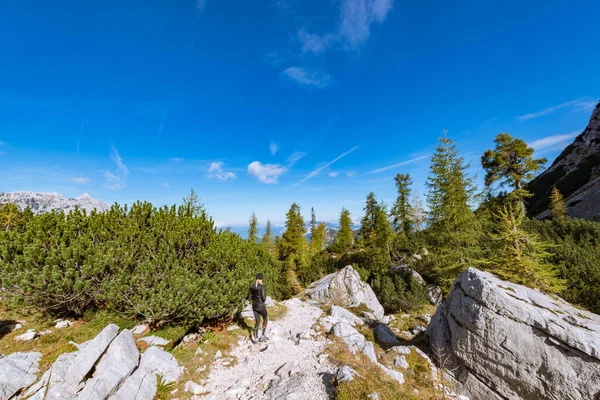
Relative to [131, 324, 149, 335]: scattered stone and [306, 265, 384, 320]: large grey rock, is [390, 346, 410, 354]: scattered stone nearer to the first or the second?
[306, 265, 384, 320]: large grey rock

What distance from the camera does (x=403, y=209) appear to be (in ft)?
128

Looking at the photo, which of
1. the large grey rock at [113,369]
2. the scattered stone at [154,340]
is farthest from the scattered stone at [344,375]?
the scattered stone at [154,340]

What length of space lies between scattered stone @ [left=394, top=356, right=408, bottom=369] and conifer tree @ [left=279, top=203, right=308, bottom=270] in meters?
26.4

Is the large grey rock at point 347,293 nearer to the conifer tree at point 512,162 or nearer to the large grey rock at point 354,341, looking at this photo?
the large grey rock at point 354,341

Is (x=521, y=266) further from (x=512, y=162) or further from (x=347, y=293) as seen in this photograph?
(x=512, y=162)

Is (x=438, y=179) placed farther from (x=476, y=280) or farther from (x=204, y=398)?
(x=204, y=398)

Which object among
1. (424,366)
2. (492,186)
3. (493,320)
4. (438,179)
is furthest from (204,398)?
(492,186)

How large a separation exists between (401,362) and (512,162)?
35692 millimetres

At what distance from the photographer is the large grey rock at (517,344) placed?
6.69 meters

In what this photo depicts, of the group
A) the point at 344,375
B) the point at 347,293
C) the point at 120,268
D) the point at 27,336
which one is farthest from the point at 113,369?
the point at 347,293

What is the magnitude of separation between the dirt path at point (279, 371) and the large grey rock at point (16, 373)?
14.5ft

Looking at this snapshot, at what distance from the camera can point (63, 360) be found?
6082 mm

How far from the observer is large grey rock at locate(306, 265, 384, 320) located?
59.0 ft

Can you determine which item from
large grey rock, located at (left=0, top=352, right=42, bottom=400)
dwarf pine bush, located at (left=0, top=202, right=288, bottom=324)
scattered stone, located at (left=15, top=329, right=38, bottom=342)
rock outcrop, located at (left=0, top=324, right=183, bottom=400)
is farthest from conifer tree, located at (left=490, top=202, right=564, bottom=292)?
scattered stone, located at (left=15, top=329, right=38, bottom=342)
